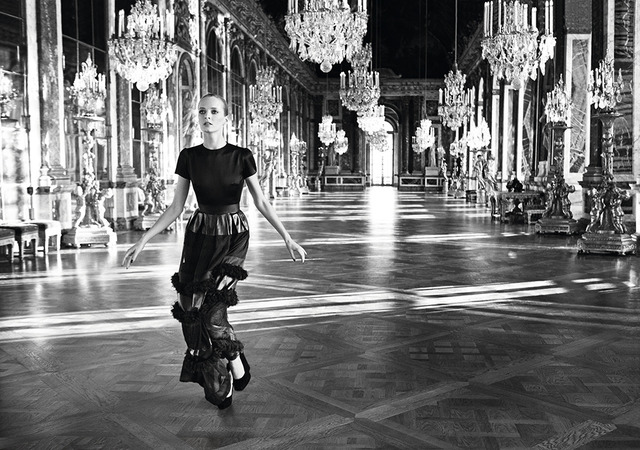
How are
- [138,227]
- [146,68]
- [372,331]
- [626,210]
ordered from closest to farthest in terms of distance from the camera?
[372,331] → [146,68] → [626,210] → [138,227]

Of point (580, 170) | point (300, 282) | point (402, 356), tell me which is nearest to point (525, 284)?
point (300, 282)

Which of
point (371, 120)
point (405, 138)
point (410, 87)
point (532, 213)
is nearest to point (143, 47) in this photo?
point (532, 213)

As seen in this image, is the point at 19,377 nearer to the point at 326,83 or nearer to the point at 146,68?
the point at 146,68

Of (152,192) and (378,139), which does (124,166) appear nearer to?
(152,192)

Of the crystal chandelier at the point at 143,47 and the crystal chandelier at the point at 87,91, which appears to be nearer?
the crystal chandelier at the point at 143,47

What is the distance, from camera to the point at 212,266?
3.53 meters

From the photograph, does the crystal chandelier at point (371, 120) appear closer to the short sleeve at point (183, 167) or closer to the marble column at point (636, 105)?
the marble column at point (636, 105)

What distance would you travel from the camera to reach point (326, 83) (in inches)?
1602

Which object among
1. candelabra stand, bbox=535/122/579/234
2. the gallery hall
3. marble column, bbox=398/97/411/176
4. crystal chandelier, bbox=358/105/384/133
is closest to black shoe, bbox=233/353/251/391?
the gallery hall

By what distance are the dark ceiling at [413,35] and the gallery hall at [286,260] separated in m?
12.0

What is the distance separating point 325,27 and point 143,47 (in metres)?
2.86

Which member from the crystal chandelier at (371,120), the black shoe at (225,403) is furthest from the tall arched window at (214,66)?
the black shoe at (225,403)

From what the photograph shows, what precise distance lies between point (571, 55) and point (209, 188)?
12.6 metres

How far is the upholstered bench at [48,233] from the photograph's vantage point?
9.89 m
